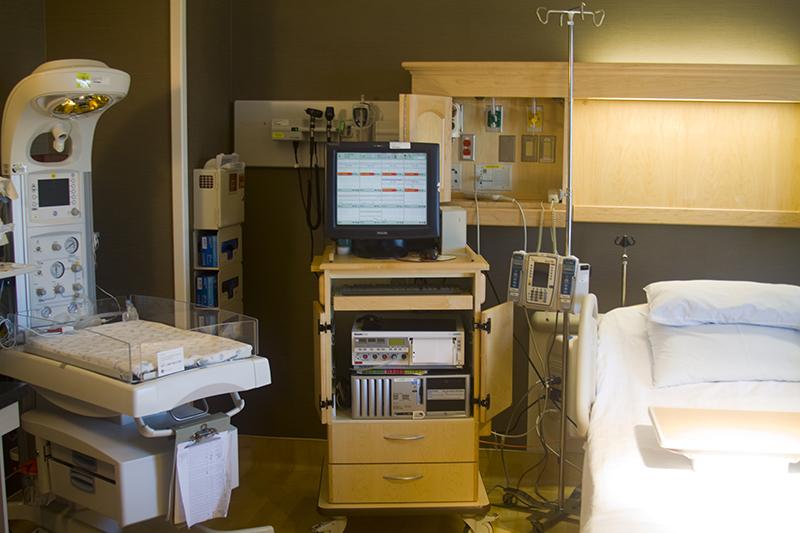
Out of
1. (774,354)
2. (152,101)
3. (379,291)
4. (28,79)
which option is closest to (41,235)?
(28,79)

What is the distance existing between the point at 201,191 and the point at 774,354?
2.11 metres

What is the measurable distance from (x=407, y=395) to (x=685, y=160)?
1.49 meters

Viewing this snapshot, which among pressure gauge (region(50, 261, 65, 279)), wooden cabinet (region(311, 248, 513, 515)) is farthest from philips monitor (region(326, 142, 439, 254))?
pressure gauge (region(50, 261, 65, 279))

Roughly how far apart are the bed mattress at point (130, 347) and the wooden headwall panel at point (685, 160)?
1.61m

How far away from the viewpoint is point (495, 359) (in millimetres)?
3148

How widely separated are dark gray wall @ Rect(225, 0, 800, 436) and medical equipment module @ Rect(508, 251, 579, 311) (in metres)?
0.58

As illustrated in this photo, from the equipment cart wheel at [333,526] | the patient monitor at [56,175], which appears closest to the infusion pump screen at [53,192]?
the patient monitor at [56,175]

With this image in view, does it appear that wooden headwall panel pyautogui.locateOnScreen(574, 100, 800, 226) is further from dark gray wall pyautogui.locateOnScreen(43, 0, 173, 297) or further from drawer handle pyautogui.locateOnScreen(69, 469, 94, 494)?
drawer handle pyautogui.locateOnScreen(69, 469, 94, 494)

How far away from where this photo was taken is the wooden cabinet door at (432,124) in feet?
11.0

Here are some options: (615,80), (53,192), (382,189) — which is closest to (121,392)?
(53,192)

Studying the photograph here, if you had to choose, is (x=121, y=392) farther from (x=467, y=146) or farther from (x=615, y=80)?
(x=615, y=80)

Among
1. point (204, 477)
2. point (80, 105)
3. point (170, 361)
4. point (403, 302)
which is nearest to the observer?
point (170, 361)

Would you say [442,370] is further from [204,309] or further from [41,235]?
[41,235]

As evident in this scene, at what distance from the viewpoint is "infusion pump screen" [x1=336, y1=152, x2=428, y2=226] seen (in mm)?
3236
